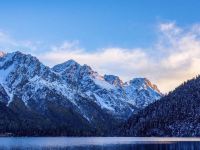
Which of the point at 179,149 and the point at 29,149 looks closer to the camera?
the point at 179,149

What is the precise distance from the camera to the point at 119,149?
181 m

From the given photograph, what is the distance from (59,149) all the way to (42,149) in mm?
7316

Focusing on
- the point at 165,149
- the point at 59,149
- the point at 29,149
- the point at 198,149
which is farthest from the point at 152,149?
the point at 29,149

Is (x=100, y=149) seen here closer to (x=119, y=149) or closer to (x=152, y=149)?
(x=119, y=149)

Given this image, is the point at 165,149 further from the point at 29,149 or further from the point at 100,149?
the point at 29,149

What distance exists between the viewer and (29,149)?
186m

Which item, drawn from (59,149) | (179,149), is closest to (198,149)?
(179,149)

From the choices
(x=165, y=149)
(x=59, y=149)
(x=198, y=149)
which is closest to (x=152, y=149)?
(x=165, y=149)

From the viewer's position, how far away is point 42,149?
186625 mm

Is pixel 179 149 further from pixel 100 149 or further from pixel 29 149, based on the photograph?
pixel 29 149

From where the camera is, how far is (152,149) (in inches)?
6988

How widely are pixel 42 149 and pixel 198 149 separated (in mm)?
64159

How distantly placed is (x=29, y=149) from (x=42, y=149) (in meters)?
Answer: 5.44

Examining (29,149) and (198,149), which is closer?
(198,149)
